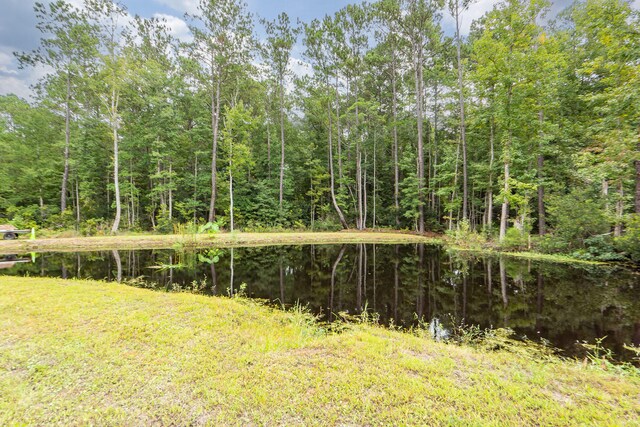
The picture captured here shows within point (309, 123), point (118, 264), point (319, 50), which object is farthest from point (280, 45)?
point (118, 264)

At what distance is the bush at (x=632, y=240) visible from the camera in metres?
8.43

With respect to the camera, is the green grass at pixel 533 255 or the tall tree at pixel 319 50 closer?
the green grass at pixel 533 255

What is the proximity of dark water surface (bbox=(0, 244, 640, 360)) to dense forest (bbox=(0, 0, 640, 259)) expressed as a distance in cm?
519

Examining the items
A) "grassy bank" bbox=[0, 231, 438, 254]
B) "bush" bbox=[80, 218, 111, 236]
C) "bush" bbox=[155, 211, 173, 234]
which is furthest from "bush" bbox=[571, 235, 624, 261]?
"bush" bbox=[80, 218, 111, 236]

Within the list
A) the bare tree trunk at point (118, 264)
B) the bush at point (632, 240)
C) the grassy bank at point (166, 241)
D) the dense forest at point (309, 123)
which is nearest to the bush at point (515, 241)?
the dense forest at point (309, 123)

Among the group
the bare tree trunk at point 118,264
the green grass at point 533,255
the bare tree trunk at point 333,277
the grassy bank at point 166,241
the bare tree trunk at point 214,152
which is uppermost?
the bare tree trunk at point 214,152

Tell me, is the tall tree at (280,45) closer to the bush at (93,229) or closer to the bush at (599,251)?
the bush at (93,229)

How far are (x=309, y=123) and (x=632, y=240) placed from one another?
2495 cm

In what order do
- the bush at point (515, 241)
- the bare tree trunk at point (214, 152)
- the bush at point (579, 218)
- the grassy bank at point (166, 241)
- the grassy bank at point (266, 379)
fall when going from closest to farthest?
1. the grassy bank at point (266, 379)
2. the bush at point (579, 218)
3. the grassy bank at point (166, 241)
4. the bush at point (515, 241)
5. the bare tree trunk at point (214, 152)

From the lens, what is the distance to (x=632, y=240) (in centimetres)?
880

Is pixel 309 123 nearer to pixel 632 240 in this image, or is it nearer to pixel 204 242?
pixel 204 242

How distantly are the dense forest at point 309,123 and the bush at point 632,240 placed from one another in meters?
1.59

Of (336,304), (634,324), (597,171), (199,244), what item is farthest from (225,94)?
(634,324)

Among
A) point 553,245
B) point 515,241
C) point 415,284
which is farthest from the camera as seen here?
point 515,241
